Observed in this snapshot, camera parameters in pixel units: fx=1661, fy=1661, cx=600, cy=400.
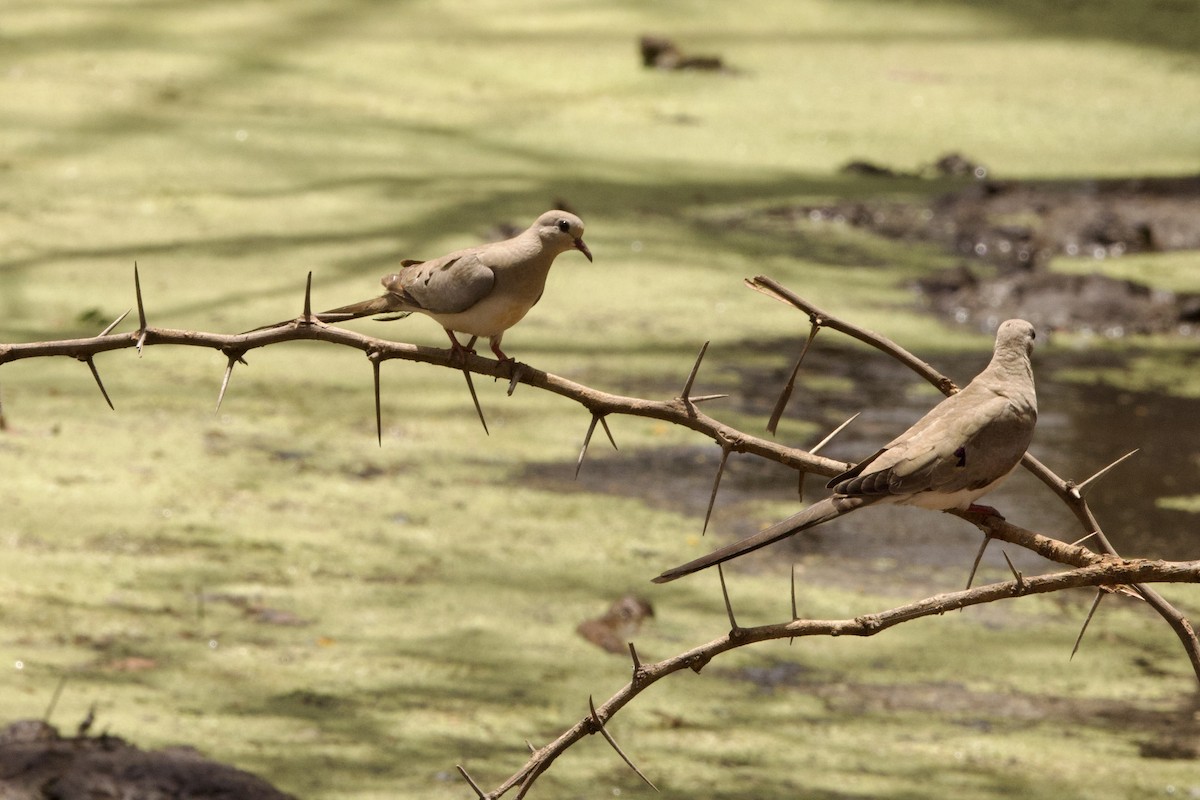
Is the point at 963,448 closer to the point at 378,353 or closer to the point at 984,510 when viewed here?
the point at 984,510

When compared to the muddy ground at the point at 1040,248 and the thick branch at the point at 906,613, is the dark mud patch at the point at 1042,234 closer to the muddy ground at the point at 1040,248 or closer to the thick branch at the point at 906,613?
the muddy ground at the point at 1040,248

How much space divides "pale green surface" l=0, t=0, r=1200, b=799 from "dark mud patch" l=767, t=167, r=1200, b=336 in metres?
0.18

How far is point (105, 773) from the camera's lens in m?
2.23

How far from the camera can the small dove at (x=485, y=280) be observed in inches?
86.0

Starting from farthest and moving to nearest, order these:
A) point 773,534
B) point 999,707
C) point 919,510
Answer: point 919,510
point 999,707
point 773,534

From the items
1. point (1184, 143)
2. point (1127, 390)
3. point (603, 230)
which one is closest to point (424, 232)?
point (603, 230)

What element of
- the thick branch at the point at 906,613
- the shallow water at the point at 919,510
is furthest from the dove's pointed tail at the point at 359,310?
the shallow water at the point at 919,510

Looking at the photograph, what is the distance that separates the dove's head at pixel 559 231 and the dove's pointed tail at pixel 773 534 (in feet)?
2.36

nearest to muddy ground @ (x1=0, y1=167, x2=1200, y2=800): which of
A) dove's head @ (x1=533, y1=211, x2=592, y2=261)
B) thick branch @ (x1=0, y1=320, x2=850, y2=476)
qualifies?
dove's head @ (x1=533, y1=211, x2=592, y2=261)

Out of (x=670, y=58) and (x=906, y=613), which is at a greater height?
(x=906, y=613)

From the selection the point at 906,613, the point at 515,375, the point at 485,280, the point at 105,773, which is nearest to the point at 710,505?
the point at 906,613

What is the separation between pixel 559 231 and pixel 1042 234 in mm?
4711

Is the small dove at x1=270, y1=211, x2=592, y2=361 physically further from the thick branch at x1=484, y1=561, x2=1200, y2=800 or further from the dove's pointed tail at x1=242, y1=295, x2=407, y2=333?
the thick branch at x1=484, y1=561, x2=1200, y2=800

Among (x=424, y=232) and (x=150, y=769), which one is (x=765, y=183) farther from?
(x=150, y=769)
